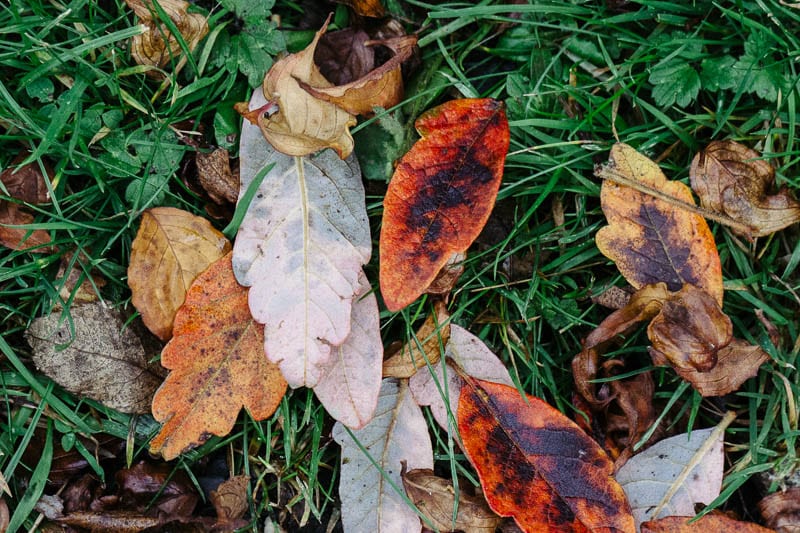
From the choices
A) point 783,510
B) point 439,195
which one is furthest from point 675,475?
point 439,195

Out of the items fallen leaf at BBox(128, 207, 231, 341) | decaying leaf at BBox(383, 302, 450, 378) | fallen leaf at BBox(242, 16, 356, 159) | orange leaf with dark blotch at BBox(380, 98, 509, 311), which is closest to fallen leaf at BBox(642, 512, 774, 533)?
decaying leaf at BBox(383, 302, 450, 378)

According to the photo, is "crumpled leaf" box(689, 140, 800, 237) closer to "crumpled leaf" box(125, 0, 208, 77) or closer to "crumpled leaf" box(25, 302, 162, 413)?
"crumpled leaf" box(125, 0, 208, 77)

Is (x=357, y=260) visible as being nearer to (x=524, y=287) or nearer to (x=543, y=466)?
(x=524, y=287)

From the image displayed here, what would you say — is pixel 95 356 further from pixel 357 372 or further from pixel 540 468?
pixel 540 468

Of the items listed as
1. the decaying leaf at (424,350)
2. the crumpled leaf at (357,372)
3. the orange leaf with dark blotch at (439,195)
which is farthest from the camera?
the decaying leaf at (424,350)

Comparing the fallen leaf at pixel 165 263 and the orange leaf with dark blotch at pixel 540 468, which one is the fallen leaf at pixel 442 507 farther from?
the fallen leaf at pixel 165 263

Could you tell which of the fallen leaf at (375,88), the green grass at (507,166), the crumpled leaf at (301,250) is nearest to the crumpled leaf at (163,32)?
the green grass at (507,166)
